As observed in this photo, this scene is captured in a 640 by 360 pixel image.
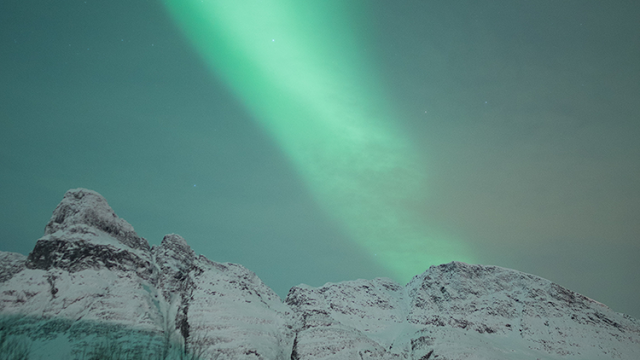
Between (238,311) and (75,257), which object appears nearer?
(75,257)

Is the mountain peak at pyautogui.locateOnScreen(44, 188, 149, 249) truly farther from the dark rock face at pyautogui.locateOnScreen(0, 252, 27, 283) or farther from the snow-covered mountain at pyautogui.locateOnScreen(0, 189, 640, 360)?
the dark rock face at pyautogui.locateOnScreen(0, 252, 27, 283)

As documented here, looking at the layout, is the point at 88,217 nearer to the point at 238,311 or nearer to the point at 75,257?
the point at 75,257

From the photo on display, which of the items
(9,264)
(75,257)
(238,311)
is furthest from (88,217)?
(238,311)

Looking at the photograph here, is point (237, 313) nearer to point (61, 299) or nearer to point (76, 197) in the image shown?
point (61, 299)

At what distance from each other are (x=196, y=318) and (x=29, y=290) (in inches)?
1869

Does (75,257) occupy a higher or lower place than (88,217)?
lower

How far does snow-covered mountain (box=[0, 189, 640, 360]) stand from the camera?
287 ft

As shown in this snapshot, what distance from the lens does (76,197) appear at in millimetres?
134750

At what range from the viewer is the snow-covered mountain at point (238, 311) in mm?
87375

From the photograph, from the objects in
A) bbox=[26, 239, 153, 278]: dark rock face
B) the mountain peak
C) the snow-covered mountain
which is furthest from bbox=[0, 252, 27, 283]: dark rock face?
the mountain peak

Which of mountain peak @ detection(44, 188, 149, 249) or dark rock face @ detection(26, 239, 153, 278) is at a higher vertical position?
mountain peak @ detection(44, 188, 149, 249)

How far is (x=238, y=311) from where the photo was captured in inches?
4397

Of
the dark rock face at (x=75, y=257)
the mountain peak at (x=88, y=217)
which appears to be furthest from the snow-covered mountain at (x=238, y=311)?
the mountain peak at (x=88, y=217)

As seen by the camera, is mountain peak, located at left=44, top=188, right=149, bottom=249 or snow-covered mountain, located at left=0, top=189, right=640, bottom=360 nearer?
snow-covered mountain, located at left=0, top=189, right=640, bottom=360
